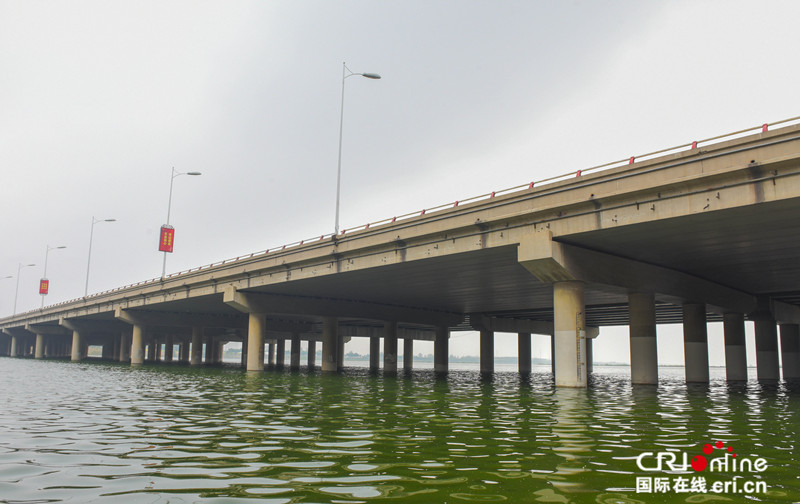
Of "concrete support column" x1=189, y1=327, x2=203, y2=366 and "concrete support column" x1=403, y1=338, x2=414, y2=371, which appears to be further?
"concrete support column" x1=403, y1=338, x2=414, y2=371

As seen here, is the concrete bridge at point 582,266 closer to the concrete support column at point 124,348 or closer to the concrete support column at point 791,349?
the concrete support column at point 791,349

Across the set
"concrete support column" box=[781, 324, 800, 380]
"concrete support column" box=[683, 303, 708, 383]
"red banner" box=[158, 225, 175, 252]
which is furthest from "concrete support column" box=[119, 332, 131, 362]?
"concrete support column" box=[781, 324, 800, 380]

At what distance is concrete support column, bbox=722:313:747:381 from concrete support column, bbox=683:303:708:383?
27.4 ft

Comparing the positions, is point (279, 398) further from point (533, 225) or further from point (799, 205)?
point (799, 205)

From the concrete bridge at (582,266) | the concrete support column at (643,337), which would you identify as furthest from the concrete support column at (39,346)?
the concrete support column at (643,337)

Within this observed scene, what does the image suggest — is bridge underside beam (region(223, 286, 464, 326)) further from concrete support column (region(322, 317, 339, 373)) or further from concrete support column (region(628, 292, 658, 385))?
concrete support column (region(628, 292, 658, 385))

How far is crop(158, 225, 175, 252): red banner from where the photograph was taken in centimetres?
7425

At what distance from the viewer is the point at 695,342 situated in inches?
1823

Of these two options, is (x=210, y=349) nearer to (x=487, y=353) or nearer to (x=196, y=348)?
(x=196, y=348)

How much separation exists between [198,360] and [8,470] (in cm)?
8767

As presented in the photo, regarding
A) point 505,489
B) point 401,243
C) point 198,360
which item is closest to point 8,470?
point 505,489

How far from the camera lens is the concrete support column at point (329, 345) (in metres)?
67.8

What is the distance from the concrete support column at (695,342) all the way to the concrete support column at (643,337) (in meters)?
5.95

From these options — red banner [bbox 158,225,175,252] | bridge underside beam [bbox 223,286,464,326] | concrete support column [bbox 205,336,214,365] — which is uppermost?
red banner [bbox 158,225,175,252]
